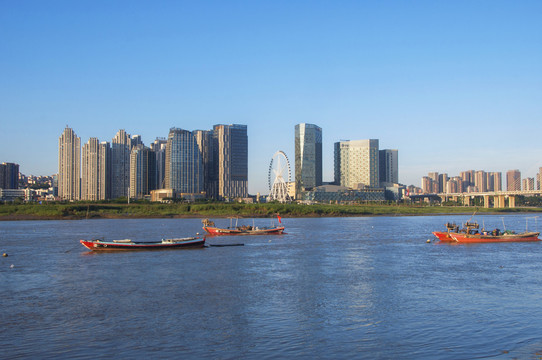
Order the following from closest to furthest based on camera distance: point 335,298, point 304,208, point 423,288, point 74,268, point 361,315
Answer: point 361,315 < point 335,298 < point 423,288 < point 74,268 < point 304,208

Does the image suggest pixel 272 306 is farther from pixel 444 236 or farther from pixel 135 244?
pixel 444 236

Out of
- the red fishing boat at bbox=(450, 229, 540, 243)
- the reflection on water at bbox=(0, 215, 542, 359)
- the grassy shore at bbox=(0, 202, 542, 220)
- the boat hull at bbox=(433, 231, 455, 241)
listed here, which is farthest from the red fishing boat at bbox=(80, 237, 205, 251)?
the grassy shore at bbox=(0, 202, 542, 220)

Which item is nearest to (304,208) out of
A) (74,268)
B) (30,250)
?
(30,250)

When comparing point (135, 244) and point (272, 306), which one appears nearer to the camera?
point (272, 306)

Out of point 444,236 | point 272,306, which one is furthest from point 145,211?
point 272,306

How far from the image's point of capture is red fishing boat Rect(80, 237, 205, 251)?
6191cm

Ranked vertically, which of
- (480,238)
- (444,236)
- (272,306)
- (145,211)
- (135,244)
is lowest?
(272,306)

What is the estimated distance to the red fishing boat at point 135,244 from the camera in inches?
2437

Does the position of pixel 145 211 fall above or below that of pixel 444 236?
above

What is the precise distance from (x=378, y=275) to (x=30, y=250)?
4223 centimetres

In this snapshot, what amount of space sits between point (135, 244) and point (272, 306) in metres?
34.9

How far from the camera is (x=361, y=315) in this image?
2989 centimetres

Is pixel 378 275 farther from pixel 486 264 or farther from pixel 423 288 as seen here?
pixel 486 264

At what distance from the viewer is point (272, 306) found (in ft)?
106
